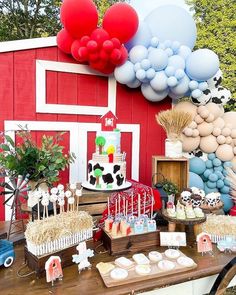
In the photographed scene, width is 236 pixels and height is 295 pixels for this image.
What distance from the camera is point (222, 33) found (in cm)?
480

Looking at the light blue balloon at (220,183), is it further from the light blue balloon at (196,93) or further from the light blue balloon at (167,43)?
the light blue balloon at (167,43)

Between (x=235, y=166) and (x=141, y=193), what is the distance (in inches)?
46.8

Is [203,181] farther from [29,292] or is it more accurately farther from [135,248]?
[29,292]

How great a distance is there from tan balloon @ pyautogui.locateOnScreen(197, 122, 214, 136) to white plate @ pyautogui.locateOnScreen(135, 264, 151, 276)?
1.35 m

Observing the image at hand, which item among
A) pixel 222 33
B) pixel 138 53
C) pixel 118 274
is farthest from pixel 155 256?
pixel 222 33

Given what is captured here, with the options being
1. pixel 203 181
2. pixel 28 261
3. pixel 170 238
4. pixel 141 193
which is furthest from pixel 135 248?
pixel 203 181

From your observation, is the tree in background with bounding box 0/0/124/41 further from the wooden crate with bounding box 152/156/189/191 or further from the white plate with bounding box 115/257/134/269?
the white plate with bounding box 115/257/134/269

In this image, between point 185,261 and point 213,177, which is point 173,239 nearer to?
point 185,261

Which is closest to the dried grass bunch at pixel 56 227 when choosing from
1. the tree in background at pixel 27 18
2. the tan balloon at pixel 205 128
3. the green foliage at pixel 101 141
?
the green foliage at pixel 101 141

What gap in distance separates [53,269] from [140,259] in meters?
0.32

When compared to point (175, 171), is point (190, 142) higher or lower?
higher

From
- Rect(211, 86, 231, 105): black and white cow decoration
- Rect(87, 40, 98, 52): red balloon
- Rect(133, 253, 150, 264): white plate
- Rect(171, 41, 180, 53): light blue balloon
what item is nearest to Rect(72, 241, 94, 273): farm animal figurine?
Rect(133, 253, 150, 264): white plate

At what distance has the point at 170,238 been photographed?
1.12 metres

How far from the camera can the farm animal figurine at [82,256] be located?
0.94 m
